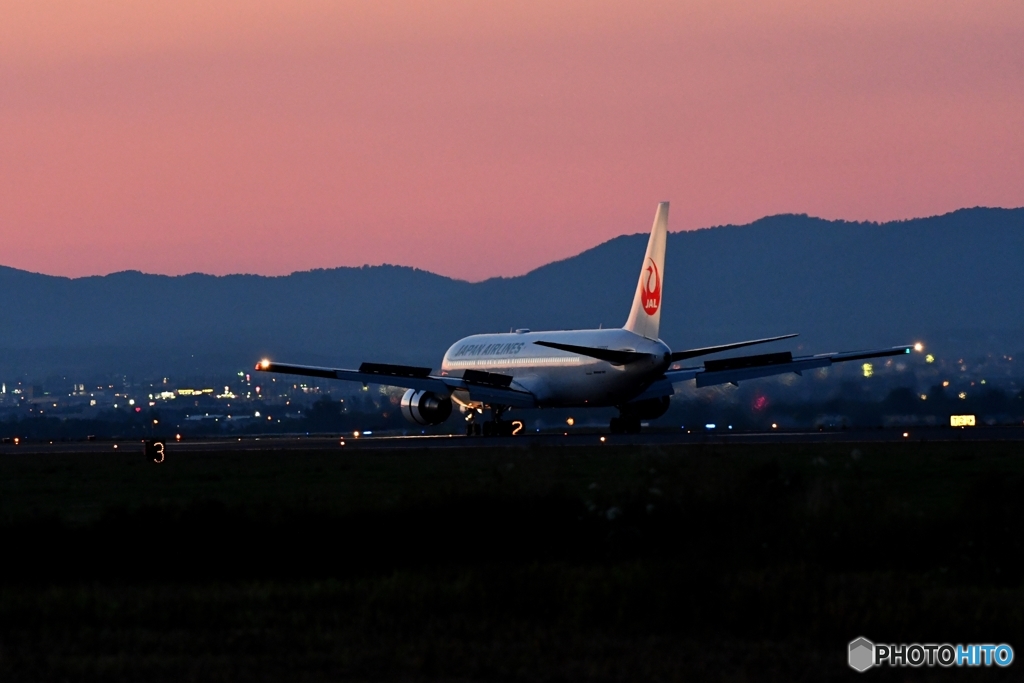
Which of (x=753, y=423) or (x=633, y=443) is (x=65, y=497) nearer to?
(x=633, y=443)

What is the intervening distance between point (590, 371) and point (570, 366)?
1.27 metres

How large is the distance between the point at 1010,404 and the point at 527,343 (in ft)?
117

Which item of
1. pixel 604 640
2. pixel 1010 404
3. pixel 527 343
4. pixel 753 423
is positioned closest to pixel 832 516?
pixel 604 640

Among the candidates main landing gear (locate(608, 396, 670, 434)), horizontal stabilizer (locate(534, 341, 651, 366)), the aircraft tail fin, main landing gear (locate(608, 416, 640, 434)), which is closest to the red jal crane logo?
the aircraft tail fin

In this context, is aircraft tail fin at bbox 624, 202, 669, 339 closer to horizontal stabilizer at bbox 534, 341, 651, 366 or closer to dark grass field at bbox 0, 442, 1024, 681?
horizontal stabilizer at bbox 534, 341, 651, 366

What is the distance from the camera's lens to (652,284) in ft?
186

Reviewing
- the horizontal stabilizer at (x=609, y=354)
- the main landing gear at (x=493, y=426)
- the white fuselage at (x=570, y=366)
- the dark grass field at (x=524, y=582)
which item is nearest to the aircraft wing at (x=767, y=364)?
the white fuselage at (x=570, y=366)

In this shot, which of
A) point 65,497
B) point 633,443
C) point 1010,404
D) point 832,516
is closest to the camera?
point 832,516

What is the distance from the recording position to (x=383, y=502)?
24141 mm

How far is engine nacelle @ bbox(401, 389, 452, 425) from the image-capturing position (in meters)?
60.0

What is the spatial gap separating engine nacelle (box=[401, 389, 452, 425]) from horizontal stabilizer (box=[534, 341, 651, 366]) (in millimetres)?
5607

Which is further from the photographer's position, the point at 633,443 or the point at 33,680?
the point at 633,443

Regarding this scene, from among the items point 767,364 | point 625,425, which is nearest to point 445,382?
point 625,425

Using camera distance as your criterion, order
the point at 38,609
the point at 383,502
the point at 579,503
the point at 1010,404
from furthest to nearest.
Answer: the point at 1010,404, the point at 383,502, the point at 579,503, the point at 38,609
